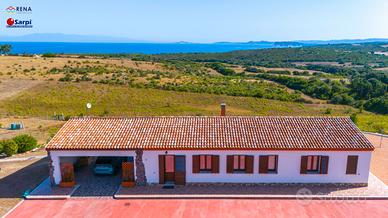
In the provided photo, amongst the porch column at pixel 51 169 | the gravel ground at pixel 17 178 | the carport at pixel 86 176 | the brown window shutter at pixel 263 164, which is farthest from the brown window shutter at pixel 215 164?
the gravel ground at pixel 17 178

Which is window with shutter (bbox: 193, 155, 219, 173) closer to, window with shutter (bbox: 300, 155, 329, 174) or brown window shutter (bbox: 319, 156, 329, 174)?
window with shutter (bbox: 300, 155, 329, 174)

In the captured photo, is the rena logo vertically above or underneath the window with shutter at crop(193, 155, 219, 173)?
above

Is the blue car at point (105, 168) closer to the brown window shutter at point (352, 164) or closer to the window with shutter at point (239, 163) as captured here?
the window with shutter at point (239, 163)

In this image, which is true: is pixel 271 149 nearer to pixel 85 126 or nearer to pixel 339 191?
pixel 339 191

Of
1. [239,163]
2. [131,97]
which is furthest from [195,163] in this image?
[131,97]

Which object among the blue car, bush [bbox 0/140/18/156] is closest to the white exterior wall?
the blue car

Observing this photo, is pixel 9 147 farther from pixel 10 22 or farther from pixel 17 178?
pixel 10 22

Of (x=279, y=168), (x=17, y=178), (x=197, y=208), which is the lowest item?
(x=17, y=178)
